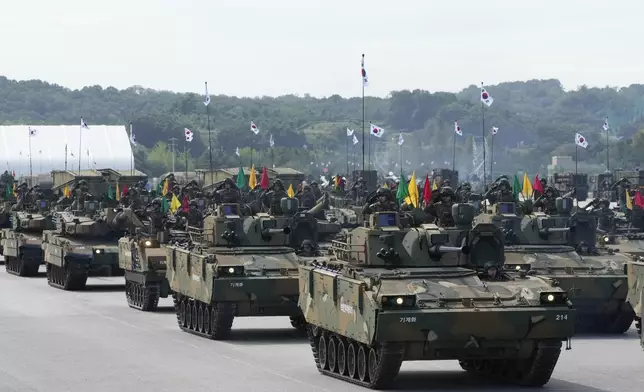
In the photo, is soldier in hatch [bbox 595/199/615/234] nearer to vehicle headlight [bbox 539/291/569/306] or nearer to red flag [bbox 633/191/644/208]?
red flag [bbox 633/191/644/208]

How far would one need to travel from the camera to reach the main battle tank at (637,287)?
30.3 meters

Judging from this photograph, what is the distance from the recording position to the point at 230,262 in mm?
34125

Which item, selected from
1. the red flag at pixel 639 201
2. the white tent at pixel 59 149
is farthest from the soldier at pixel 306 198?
the white tent at pixel 59 149

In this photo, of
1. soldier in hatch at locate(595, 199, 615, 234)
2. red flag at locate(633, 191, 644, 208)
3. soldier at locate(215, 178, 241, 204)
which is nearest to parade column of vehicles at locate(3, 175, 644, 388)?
soldier at locate(215, 178, 241, 204)

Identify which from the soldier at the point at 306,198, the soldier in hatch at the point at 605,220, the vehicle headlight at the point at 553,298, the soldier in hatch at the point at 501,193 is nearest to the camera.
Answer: the vehicle headlight at the point at 553,298

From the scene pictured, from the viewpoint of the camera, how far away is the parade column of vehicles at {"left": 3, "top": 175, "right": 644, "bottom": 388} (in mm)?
25312

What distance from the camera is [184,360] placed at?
3020cm

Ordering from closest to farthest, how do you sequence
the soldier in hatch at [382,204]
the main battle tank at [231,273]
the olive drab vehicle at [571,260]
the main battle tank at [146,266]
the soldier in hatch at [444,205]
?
the soldier in hatch at [444,205]
the soldier in hatch at [382,204]
the main battle tank at [231,273]
the olive drab vehicle at [571,260]
the main battle tank at [146,266]

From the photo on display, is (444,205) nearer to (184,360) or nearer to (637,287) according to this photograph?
(637,287)

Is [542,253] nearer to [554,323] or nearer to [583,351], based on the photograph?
[583,351]

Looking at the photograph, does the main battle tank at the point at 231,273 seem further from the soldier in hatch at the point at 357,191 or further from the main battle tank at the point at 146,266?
the soldier in hatch at the point at 357,191

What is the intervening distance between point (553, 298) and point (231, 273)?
31.3 feet

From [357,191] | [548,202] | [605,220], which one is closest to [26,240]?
[605,220]

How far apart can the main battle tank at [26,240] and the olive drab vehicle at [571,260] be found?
851 inches
